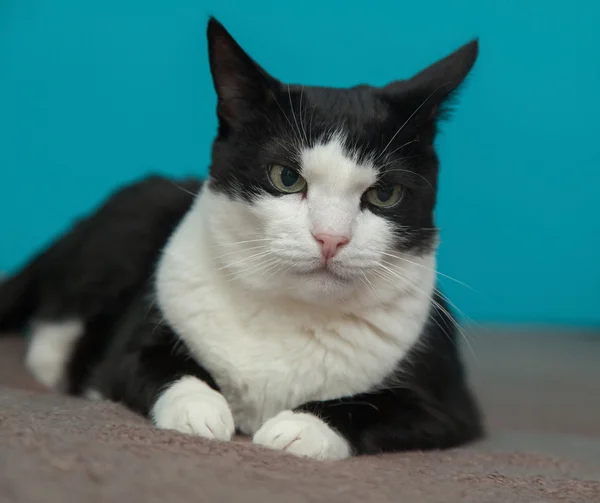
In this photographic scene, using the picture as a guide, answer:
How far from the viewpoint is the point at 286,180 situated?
1.26m

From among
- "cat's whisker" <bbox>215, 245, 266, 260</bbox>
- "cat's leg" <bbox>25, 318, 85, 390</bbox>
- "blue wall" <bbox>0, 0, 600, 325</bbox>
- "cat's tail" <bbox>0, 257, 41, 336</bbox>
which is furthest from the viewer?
"blue wall" <bbox>0, 0, 600, 325</bbox>

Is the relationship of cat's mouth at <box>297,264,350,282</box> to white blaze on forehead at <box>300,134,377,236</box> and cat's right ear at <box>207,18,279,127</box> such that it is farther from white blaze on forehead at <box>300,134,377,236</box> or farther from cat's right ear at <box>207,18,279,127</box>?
cat's right ear at <box>207,18,279,127</box>

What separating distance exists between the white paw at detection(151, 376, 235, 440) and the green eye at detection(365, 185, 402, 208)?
41 cm

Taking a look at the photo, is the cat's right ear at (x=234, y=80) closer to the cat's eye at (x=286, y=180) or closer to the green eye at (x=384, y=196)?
the cat's eye at (x=286, y=180)

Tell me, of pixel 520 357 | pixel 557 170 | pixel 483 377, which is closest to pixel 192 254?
pixel 483 377

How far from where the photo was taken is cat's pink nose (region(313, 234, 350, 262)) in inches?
45.5

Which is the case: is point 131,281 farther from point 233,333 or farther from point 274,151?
point 274,151

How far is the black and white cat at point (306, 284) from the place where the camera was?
121 centimetres

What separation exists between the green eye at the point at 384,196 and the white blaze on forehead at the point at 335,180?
0.09ft

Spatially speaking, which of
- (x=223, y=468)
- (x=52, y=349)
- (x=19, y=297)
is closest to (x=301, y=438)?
(x=223, y=468)

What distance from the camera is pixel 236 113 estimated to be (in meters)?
1.37

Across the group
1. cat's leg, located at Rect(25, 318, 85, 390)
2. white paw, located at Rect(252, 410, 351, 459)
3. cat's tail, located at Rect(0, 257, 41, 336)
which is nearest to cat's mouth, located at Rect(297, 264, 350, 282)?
white paw, located at Rect(252, 410, 351, 459)

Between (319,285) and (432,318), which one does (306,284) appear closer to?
(319,285)

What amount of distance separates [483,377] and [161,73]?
165 cm
